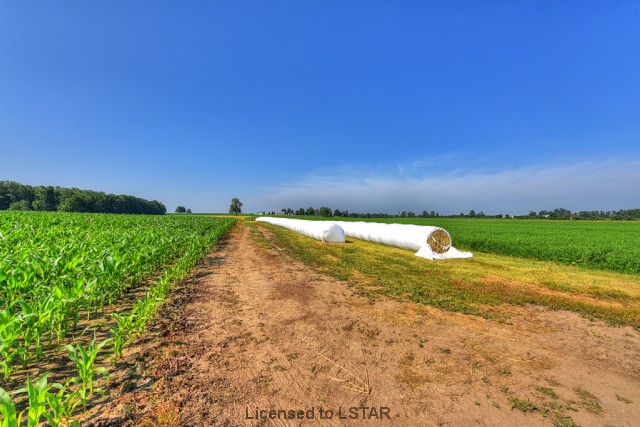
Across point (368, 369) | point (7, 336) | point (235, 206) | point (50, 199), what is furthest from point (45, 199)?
point (368, 369)

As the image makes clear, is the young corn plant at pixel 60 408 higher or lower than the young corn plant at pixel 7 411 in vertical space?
lower

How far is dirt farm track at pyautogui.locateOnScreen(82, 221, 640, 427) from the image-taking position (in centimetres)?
315

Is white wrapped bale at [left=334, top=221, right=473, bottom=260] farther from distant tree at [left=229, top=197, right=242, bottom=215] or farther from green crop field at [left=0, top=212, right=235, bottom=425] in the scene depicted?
distant tree at [left=229, top=197, right=242, bottom=215]

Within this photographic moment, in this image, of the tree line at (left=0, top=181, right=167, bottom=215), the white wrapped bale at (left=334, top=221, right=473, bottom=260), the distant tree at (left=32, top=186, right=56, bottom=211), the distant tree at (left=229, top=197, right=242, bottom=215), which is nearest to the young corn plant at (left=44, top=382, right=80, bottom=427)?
the white wrapped bale at (left=334, top=221, right=473, bottom=260)

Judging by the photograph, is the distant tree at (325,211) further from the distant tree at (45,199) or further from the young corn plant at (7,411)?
the young corn plant at (7,411)

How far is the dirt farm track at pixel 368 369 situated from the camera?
315cm

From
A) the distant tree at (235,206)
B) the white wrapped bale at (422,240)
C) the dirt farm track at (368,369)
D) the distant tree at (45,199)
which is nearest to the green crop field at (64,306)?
the dirt farm track at (368,369)

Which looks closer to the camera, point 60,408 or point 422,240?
point 60,408

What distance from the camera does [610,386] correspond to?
12.6 ft

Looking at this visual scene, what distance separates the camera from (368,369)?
4.07m

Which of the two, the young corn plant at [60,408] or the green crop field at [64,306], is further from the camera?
the green crop field at [64,306]

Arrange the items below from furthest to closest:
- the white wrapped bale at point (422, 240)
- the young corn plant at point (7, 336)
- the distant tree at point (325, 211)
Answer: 1. the distant tree at point (325, 211)
2. the white wrapped bale at point (422, 240)
3. the young corn plant at point (7, 336)

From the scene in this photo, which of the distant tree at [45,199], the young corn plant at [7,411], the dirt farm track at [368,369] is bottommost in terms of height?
the dirt farm track at [368,369]

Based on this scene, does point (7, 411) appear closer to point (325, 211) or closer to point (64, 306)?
point (64, 306)
